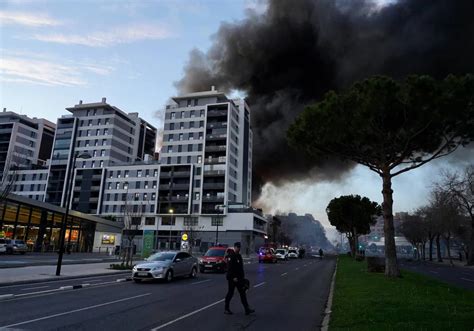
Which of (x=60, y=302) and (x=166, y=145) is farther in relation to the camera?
(x=166, y=145)

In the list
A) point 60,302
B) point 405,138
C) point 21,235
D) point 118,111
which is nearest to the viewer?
point 60,302

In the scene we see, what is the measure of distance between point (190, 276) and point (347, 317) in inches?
564

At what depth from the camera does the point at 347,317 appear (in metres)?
8.70

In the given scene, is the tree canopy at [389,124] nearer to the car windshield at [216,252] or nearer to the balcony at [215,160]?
the car windshield at [216,252]

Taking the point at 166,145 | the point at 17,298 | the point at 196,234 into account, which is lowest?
the point at 17,298

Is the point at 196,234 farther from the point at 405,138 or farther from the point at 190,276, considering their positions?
the point at 405,138

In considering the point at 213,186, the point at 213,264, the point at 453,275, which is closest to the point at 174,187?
the point at 213,186

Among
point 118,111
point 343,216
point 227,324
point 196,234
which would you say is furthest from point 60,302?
point 118,111

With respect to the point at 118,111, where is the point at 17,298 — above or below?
below

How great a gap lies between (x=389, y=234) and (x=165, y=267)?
11574 millimetres

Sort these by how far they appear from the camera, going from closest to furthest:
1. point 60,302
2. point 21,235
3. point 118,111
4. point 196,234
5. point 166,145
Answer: point 60,302
point 21,235
point 196,234
point 166,145
point 118,111

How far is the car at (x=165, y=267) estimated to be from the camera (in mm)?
17875

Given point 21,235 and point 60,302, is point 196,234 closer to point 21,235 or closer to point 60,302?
point 21,235

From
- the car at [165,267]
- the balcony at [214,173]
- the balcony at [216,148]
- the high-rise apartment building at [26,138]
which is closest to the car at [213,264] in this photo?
the car at [165,267]
